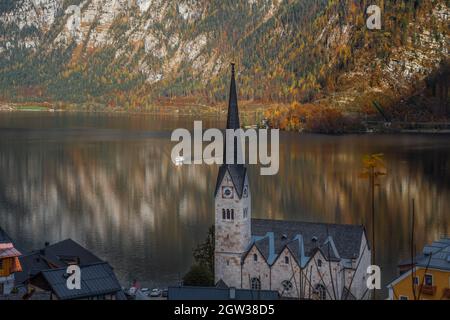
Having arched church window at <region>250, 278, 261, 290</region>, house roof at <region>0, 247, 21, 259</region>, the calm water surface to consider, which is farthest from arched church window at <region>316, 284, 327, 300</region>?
house roof at <region>0, 247, 21, 259</region>

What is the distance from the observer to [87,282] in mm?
34969

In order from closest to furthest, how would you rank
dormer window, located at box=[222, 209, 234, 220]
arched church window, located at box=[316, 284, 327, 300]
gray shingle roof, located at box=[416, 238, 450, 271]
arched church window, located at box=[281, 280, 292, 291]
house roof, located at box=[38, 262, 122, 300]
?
gray shingle roof, located at box=[416, 238, 450, 271], house roof, located at box=[38, 262, 122, 300], arched church window, located at box=[316, 284, 327, 300], arched church window, located at box=[281, 280, 292, 291], dormer window, located at box=[222, 209, 234, 220]

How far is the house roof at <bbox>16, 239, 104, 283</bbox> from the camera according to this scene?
41997 mm

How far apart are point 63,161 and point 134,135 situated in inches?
2192

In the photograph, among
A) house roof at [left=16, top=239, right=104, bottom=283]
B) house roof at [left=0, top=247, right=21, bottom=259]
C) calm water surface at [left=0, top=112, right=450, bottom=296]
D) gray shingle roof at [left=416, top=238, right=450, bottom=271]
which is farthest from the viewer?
calm water surface at [left=0, top=112, right=450, bottom=296]

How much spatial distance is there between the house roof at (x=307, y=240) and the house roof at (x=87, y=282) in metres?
10.2

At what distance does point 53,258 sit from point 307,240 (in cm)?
1520

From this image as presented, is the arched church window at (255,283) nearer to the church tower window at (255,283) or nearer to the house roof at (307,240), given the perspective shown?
the church tower window at (255,283)

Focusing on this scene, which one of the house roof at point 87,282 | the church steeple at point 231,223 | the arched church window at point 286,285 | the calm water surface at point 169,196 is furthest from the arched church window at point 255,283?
the house roof at point 87,282

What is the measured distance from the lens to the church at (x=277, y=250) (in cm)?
4091

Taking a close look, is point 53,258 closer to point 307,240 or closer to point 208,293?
point 208,293

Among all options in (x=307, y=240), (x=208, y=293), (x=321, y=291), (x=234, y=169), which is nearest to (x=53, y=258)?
(x=234, y=169)

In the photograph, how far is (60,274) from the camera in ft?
113

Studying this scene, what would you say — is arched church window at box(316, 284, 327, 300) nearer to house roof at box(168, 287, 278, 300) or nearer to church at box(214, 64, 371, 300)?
church at box(214, 64, 371, 300)
